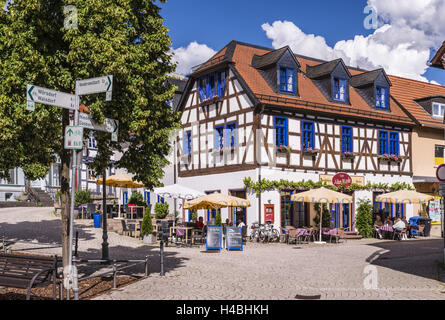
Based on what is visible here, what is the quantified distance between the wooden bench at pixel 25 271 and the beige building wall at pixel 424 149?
26.0 meters

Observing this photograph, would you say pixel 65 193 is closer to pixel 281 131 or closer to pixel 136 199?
pixel 281 131

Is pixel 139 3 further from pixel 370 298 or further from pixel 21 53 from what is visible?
pixel 370 298

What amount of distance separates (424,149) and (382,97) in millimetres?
4259

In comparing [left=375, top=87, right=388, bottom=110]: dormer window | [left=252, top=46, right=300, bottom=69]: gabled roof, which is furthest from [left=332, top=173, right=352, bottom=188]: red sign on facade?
[left=375, top=87, right=388, bottom=110]: dormer window

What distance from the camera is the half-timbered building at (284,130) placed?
2494 cm

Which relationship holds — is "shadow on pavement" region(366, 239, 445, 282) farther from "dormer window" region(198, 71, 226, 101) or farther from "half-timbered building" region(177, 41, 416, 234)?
"dormer window" region(198, 71, 226, 101)

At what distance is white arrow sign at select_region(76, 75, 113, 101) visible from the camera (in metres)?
8.42

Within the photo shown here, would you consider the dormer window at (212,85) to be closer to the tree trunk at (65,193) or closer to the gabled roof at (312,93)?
the gabled roof at (312,93)

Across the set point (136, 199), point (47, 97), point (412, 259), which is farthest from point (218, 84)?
point (47, 97)

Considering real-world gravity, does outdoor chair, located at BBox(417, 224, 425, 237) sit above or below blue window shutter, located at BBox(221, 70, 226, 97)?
below

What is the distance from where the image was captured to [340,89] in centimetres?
2906

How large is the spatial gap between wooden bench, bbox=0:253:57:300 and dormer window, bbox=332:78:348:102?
72.3ft

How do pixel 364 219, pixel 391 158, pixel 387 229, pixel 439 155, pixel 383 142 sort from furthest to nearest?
pixel 439 155, pixel 383 142, pixel 391 158, pixel 364 219, pixel 387 229

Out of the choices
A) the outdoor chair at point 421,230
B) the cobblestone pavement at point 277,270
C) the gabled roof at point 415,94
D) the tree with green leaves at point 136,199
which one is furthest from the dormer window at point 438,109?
the tree with green leaves at point 136,199
